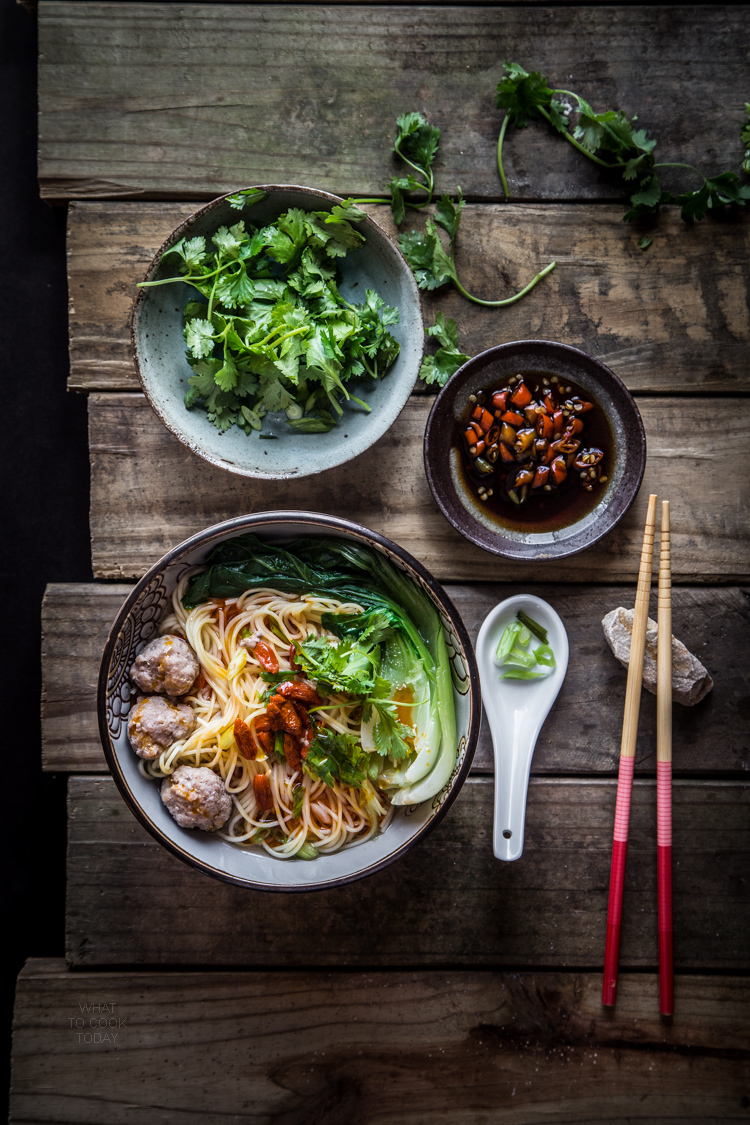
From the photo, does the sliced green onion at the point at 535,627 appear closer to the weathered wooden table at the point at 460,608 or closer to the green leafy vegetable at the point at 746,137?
the weathered wooden table at the point at 460,608

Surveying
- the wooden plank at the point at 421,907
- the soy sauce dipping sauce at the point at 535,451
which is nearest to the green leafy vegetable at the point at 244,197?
the soy sauce dipping sauce at the point at 535,451

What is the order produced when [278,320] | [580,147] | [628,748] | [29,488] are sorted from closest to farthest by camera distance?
[278,320] → [628,748] → [580,147] → [29,488]

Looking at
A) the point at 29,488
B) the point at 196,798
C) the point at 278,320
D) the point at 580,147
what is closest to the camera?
the point at 196,798

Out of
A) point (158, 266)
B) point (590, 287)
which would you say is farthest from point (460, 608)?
point (158, 266)

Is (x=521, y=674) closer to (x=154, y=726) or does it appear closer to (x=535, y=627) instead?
(x=535, y=627)

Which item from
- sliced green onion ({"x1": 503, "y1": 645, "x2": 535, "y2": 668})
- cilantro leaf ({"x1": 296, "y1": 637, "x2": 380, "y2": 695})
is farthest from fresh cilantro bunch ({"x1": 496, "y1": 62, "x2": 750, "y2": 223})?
cilantro leaf ({"x1": 296, "y1": 637, "x2": 380, "y2": 695})

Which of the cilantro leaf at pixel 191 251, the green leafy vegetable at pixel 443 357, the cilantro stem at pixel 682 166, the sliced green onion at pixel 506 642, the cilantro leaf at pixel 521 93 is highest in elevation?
the cilantro leaf at pixel 521 93
